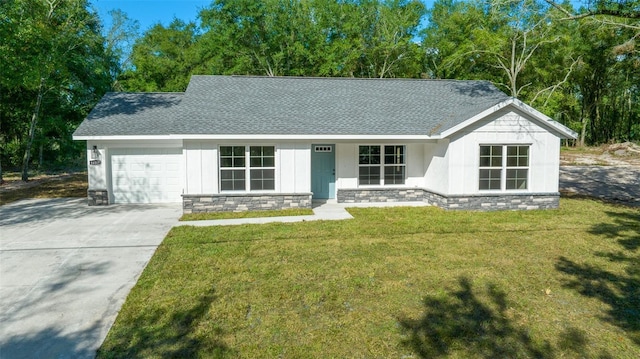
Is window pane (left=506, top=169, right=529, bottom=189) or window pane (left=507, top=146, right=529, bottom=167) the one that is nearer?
window pane (left=507, top=146, right=529, bottom=167)

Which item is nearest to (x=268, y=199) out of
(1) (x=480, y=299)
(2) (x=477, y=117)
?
(2) (x=477, y=117)

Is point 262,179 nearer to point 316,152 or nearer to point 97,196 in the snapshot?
point 316,152

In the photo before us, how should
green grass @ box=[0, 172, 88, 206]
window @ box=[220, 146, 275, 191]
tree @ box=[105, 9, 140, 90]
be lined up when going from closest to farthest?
1. window @ box=[220, 146, 275, 191]
2. green grass @ box=[0, 172, 88, 206]
3. tree @ box=[105, 9, 140, 90]

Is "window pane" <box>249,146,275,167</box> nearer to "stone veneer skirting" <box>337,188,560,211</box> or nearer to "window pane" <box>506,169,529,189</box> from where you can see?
"stone veneer skirting" <box>337,188,560,211</box>

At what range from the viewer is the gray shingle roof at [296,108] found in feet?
39.7

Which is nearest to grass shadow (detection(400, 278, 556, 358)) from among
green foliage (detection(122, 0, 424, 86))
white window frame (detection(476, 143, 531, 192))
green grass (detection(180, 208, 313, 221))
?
green grass (detection(180, 208, 313, 221))

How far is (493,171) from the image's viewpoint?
12.2m

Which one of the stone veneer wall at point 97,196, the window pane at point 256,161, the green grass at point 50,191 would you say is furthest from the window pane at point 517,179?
the green grass at point 50,191

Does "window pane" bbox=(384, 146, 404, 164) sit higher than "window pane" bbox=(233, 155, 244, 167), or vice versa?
"window pane" bbox=(384, 146, 404, 164)

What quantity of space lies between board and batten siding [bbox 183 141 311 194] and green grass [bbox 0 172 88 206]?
6.48 metres

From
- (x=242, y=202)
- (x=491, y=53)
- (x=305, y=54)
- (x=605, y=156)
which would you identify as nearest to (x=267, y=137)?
(x=242, y=202)

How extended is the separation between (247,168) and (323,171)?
297cm

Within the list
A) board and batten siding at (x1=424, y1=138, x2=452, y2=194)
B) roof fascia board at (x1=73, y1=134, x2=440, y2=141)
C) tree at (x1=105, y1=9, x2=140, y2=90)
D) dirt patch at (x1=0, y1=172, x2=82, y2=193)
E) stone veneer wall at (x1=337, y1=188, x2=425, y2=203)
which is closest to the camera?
roof fascia board at (x1=73, y1=134, x2=440, y2=141)

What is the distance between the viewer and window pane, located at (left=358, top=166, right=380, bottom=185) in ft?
43.5
